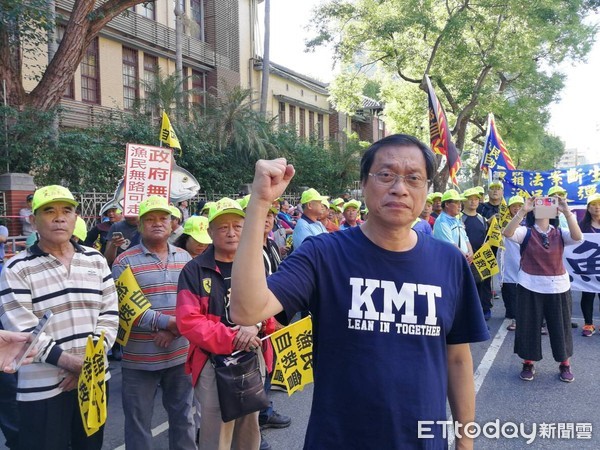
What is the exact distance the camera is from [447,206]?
7.39 meters

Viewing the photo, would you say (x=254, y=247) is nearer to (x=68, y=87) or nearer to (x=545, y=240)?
(x=545, y=240)

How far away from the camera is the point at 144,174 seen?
249 inches

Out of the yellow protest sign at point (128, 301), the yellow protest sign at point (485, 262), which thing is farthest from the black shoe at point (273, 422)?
the yellow protest sign at point (485, 262)

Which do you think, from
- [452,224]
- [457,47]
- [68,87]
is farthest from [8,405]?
[457,47]

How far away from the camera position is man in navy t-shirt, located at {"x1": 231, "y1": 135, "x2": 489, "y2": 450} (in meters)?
1.76

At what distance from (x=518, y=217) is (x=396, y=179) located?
3613mm

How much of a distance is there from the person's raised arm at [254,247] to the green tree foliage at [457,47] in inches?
800

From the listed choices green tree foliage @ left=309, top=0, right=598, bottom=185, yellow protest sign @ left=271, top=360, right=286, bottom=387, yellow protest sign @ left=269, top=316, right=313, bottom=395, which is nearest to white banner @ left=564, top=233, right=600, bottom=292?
yellow protest sign @ left=269, top=316, right=313, bottom=395

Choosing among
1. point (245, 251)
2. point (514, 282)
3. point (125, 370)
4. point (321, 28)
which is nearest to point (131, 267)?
point (125, 370)

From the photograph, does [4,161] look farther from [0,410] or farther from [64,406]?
[64,406]

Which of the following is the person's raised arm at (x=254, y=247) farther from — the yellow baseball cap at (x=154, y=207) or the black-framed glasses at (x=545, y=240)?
the black-framed glasses at (x=545, y=240)

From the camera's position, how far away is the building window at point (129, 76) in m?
19.1

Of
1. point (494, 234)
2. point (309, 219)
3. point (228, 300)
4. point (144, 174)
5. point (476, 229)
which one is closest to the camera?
point (228, 300)

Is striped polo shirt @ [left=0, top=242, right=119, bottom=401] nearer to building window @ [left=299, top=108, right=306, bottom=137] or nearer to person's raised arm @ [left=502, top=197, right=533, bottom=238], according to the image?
person's raised arm @ [left=502, top=197, right=533, bottom=238]
